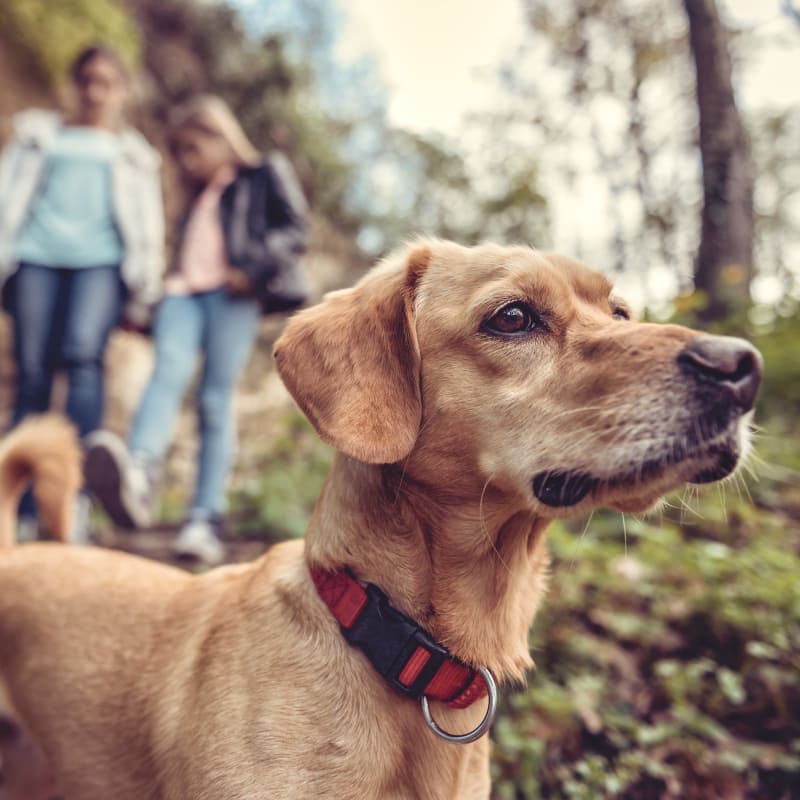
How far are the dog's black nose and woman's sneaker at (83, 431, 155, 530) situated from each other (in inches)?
140

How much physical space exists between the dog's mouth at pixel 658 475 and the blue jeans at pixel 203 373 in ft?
10.5

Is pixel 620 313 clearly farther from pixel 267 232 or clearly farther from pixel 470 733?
pixel 267 232

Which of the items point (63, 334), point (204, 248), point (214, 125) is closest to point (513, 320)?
point (204, 248)

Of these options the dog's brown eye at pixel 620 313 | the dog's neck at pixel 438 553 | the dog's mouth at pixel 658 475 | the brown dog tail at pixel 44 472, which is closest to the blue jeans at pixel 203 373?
the brown dog tail at pixel 44 472

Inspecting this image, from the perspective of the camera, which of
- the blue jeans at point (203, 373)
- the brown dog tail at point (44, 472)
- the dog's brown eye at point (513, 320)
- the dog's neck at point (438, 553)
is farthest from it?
the blue jeans at point (203, 373)

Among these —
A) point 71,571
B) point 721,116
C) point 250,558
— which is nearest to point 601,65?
point 721,116

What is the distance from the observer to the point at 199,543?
4086mm

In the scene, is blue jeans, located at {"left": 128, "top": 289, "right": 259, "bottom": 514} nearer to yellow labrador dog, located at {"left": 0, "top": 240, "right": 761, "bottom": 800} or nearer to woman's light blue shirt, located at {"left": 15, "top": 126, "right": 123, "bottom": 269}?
woman's light blue shirt, located at {"left": 15, "top": 126, "right": 123, "bottom": 269}

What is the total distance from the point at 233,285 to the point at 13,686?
2983 millimetres

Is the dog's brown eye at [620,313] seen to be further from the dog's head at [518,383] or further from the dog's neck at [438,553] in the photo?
the dog's neck at [438,553]

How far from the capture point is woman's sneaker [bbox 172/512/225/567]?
4.08 meters

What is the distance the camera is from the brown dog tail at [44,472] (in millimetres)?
2695

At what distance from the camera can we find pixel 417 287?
79.4 inches

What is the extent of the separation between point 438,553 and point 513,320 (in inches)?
26.6
